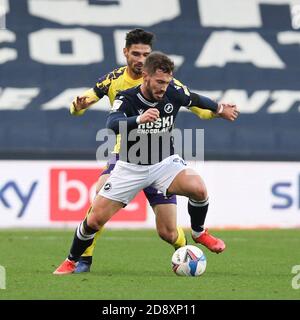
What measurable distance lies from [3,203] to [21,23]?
11.4 ft

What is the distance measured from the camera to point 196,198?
895 cm

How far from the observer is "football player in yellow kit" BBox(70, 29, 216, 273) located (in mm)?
9094

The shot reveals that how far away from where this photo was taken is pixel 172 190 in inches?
346

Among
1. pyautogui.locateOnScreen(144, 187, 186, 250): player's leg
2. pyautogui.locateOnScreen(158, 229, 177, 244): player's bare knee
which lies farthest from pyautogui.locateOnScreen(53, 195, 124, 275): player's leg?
pyautogui.locateOnScreen(158, 229, 177, 244): player's bare knee

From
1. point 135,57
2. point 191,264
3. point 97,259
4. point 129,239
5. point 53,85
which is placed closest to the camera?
point 191,264

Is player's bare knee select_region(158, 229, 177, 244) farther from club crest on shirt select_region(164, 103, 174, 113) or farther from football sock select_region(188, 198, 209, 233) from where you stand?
club crest on shirt select_region(164, 103, 174, 113)

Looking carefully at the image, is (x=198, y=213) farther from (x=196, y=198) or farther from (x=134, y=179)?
(x=134, y=179)

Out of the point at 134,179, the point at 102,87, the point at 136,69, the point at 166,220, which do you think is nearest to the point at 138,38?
the point at 136,69

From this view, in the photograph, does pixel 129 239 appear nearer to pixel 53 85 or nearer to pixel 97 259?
pixel 97 259

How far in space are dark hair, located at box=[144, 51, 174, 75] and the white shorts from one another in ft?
2.86

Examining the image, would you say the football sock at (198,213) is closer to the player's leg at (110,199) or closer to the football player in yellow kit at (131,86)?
the football player in yellow kit at (131,86)

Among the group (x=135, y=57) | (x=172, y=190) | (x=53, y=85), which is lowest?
(x=53, y=85)

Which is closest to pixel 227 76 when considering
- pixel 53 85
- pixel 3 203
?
pixel 53 85

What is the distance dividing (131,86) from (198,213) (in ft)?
4.40
